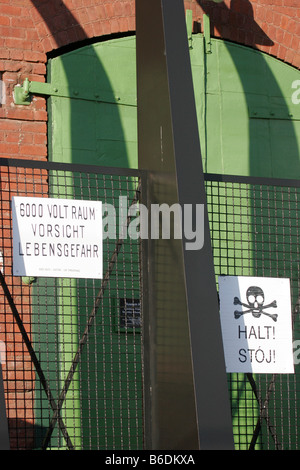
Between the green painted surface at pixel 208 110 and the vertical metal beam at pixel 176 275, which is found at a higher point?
the green painted surface at pixel 208 110

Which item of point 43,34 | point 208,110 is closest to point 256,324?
point 208,110

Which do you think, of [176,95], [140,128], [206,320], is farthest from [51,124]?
[206,320]

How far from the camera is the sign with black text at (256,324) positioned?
17.4 ft

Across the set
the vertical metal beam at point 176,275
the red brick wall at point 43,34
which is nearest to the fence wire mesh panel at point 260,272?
the vertical metal beam at point 176,275

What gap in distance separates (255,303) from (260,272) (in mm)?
1971

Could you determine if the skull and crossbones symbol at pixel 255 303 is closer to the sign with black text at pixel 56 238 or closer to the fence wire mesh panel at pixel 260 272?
the fence wire mesh panel at pixel 260 272

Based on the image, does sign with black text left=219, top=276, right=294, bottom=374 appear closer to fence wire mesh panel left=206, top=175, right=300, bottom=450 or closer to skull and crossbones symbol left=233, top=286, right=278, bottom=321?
skull and crossbones symbol left=233, top=286, right=278, bottom=321

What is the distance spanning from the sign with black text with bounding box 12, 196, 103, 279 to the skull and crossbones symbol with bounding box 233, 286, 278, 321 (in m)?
0.89

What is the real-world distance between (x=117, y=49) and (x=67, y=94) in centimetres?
64

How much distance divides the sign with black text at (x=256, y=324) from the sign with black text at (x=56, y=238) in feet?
2.73

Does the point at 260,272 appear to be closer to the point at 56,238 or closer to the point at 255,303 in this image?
the point at 255,303

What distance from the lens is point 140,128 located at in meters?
5.52

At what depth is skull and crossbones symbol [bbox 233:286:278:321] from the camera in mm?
5357

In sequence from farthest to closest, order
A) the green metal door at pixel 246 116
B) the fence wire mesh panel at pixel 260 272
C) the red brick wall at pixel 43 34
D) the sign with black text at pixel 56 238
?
the green metal door at pixel 246 116 → the red brick wall at pixel 43 34 → the fence wire mesh panel at pixel 260 272 → the sign with black text at pixel 56 238
